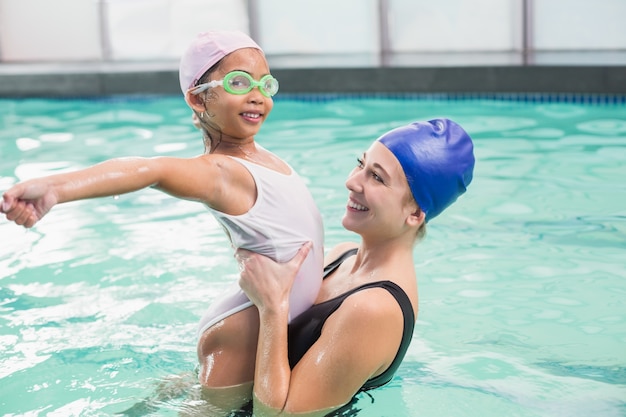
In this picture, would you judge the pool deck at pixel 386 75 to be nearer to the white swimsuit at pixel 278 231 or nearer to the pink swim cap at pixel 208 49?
the white swimsuit at pixel 278 231

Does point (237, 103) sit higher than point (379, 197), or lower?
higher

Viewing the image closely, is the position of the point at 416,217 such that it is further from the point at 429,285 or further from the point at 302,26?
the point at 302,26

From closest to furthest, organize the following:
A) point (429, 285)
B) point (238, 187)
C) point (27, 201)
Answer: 1. point (27, 201)
2. point (238, 187)
3. point (429, 285)

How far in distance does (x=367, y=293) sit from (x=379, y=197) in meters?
0.34

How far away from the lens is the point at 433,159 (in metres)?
3.20

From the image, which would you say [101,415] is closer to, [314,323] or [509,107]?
[314,323]

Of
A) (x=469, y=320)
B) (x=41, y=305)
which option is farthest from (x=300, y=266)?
(x=41, y=305)

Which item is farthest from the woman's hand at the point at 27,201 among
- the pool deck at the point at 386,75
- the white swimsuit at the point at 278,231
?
the pool deck at the point at 386,75

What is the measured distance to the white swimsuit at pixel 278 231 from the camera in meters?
3.17

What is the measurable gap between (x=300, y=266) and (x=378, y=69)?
871 centimetres

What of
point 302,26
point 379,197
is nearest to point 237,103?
point 379,197

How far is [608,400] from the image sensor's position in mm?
3979

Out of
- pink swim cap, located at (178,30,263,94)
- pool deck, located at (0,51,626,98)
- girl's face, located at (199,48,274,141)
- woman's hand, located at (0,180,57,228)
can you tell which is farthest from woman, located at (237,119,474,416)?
pool deck, located at (0,51,626,98)

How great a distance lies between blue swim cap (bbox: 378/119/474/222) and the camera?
126 inches
